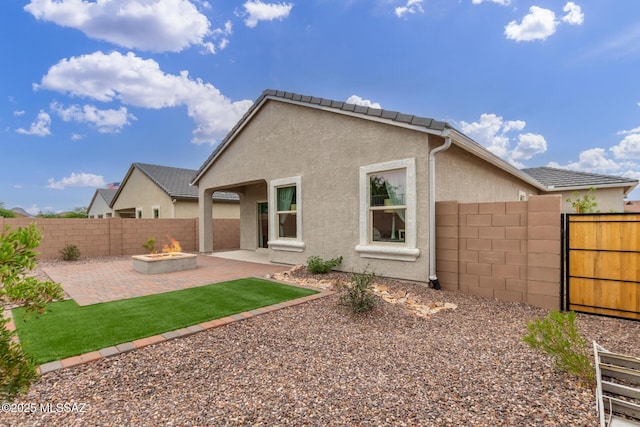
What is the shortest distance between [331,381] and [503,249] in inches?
186

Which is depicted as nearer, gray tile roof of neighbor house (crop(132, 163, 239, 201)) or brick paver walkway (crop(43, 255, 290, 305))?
brick paver walkway (crop(43, 255, 290, 305))

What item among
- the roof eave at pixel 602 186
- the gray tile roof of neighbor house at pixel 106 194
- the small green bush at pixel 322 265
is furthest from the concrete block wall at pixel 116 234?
the gray tile roof of neighbor house at pixel 106 194

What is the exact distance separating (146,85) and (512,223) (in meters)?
18.8

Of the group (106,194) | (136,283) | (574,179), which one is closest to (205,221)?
(136,283)

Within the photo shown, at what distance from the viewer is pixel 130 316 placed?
202 inches

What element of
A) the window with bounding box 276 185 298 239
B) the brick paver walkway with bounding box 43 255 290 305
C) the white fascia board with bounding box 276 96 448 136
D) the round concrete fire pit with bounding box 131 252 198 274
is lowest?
the brick paver walkway with bounding box 43 255 290 305

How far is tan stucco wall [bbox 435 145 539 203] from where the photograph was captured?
755 centimetres

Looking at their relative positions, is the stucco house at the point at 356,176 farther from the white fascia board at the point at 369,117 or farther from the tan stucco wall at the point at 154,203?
the tan stucco wall at the point at 154,203

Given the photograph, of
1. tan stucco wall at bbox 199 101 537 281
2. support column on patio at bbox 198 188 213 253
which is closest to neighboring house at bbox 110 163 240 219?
support column on patio at bbox 198 188 213 253

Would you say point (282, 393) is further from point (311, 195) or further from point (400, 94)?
point (400, 94)

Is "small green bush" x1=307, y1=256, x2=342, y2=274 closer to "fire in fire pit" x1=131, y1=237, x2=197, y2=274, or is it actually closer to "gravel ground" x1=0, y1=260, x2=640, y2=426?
"gravel ground" x1=0, y1=260, x2=640, y2=426

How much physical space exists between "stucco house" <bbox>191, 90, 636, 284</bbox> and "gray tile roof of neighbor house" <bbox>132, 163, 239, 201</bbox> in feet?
29.3

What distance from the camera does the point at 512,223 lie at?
5941 millimetres

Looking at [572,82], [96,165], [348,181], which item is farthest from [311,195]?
[96,165]
